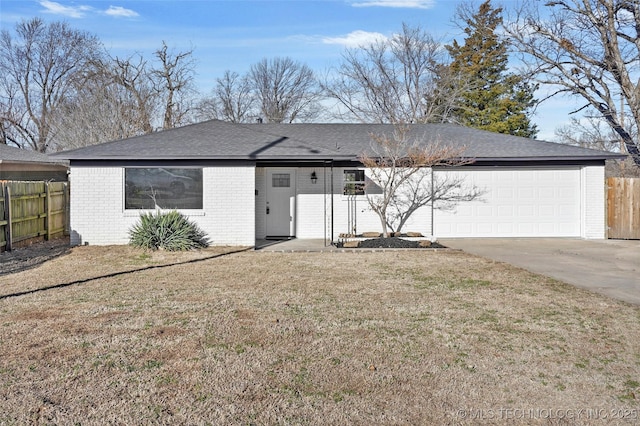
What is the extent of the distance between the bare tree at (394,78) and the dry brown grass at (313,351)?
80.9 ft

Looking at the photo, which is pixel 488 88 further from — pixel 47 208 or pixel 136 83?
pixel 47 208

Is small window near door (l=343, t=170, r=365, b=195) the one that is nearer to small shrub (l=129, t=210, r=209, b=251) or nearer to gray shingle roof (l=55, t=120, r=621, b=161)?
gray shingle roof (l=55, t=120, r=621, b=161)

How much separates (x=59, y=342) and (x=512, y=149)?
1322 cm

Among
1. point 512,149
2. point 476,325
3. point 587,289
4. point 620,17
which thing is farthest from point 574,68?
point 476,325

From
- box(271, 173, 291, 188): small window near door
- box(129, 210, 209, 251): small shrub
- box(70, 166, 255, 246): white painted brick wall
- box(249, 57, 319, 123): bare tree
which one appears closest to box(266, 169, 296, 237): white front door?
box(271, 173, 291, 188): small window near door

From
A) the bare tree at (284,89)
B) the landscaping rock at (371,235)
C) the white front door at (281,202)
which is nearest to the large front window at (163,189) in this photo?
the white front door at (281,202)

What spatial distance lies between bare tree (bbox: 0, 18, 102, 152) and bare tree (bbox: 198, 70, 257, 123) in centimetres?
874

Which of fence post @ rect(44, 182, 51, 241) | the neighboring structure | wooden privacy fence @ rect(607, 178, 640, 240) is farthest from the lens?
the neighboring structure

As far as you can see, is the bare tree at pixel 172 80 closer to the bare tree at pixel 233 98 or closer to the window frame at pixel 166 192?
the bare tree at pixel 233 98

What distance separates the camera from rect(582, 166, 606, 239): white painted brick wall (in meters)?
14.8

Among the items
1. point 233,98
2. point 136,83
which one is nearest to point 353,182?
point 136,83

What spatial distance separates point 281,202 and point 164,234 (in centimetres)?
389

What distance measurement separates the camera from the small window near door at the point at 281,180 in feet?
49.8

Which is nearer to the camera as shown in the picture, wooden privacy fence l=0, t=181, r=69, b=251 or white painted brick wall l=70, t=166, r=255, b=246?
wooden privacy fence l=0, t=181, r=69, b=251
